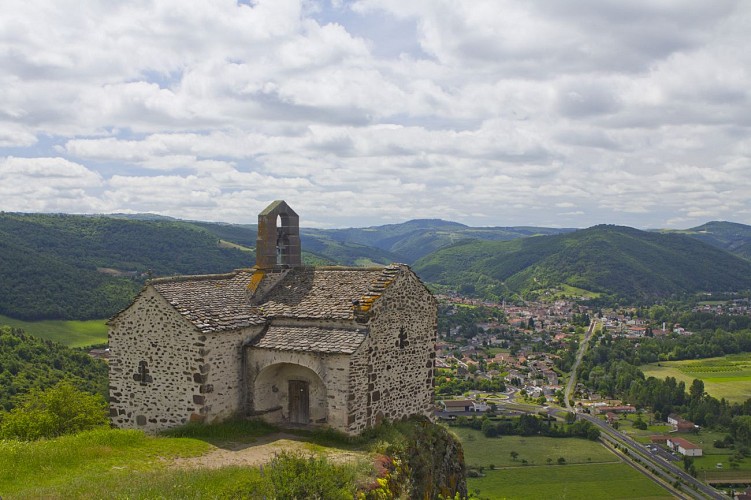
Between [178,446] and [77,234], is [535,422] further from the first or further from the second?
[77,234]

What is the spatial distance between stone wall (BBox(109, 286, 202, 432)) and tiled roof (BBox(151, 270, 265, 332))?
0.35 meters

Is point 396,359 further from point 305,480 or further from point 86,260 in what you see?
point 86,260

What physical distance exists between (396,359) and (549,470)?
78.8 m

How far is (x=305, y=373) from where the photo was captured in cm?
2055

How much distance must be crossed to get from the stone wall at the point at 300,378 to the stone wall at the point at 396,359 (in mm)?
351

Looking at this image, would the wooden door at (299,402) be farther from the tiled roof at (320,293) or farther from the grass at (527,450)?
the grass at (527,450)

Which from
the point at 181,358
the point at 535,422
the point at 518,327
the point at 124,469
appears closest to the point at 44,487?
the point at 124,469

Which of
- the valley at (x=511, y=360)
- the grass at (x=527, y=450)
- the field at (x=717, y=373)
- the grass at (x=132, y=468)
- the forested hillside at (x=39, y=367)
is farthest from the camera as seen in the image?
the field at (x=717, y=373)

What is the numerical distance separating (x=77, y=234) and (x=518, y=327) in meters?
139

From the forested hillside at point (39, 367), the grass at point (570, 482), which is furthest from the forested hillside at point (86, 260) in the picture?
the grass at point (570, 482)

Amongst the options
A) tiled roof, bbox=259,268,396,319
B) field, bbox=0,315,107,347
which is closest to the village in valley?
field, bbox=0,315,107,347

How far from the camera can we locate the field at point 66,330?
77.6 meters

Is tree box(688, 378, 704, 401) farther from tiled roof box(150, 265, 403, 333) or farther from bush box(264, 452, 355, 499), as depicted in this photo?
bush box(264, 452, 355, 499)

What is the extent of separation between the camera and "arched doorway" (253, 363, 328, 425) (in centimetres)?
2025
